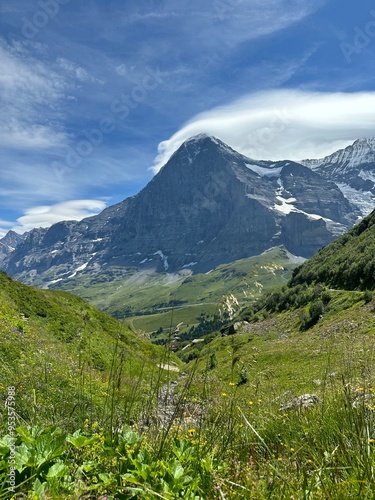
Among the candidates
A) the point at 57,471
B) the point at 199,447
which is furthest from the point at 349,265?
the point at 57,471

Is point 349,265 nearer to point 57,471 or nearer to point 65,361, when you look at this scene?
point 65,361

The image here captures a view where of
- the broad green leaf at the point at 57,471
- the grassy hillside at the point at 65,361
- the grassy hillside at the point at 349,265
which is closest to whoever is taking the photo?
the broad green leaf at the point at 57,471

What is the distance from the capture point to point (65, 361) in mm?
16641

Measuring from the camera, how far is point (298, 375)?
2456 centimetres

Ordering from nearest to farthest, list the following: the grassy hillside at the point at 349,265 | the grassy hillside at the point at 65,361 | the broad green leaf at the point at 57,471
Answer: the broad green leaf at the point at 57,471
the grassy hillside at the point at 65,361
the grassy hillside at the point at 349,265

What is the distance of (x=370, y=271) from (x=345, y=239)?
49862mm

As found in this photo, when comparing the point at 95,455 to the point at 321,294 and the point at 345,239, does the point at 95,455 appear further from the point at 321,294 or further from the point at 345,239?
the point at 345,239

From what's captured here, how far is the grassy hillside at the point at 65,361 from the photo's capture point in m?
6.08

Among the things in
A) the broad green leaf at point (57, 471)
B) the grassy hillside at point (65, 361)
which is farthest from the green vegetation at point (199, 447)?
the grassy hillside at point (65, 361)

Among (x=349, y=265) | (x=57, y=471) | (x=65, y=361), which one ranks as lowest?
(x=65, y=361)

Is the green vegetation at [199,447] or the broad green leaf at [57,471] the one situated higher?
the broad green leaf at [57,471]

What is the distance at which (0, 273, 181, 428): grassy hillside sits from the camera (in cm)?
608

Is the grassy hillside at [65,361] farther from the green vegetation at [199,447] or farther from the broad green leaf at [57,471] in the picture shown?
the broad green leaf at [57,471]

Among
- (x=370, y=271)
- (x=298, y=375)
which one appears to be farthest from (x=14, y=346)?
(x=370, y=271)
